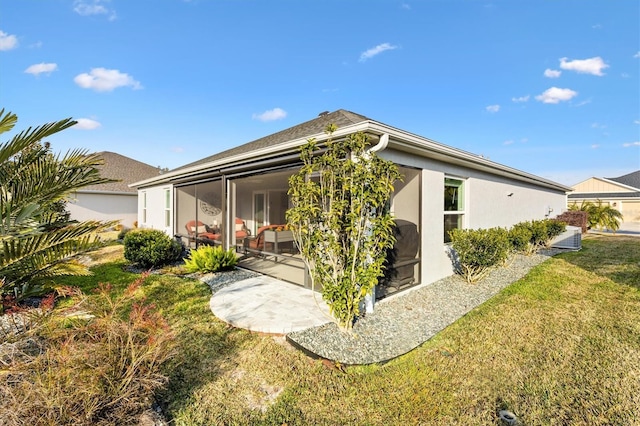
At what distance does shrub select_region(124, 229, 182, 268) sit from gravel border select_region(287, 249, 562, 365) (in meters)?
6.49

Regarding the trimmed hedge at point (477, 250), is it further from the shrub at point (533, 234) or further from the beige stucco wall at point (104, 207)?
the beige stucco wall at point (104, 207)

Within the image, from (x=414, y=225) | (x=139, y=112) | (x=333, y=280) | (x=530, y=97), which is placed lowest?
(x=333, y=280)

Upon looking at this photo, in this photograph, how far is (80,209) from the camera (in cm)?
1945

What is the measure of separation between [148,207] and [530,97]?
65.1 ft

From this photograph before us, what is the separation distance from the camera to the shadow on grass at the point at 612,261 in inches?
304

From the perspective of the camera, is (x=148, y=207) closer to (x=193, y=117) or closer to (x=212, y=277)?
(x=193, y=117)

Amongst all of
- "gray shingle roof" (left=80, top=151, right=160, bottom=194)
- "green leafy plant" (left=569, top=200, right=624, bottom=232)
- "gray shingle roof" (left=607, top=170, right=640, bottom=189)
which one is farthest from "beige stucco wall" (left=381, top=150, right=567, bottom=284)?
"gray shingle roof" (left=607, top=170, right=640, bottom=189)

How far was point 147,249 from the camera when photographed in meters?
8.70

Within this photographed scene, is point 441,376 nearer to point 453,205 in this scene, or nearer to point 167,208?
point 453,205

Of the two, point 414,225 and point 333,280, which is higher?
point 414,225

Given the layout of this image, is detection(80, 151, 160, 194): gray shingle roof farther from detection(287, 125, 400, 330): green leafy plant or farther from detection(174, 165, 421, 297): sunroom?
detection(287, 125, 400, 330): green leafy plant

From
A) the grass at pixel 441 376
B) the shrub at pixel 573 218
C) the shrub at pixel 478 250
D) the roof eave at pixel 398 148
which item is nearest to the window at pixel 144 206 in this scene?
the roof eave at pixel 398 148

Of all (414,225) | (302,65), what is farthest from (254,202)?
(414,225)

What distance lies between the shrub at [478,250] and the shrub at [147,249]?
332 inches
